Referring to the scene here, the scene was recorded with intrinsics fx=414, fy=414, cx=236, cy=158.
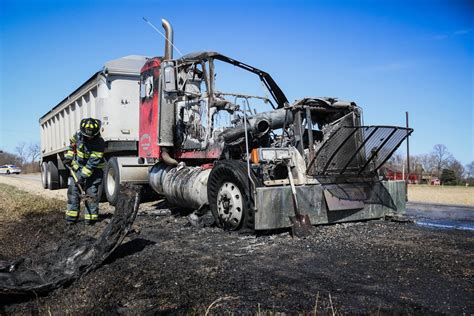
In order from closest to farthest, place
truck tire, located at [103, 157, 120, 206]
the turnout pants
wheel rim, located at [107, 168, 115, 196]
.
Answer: the turnout pants
truck tire, located at [103, 157, 120, 206]
wheel rim, located at [107, 168, 115, 196]

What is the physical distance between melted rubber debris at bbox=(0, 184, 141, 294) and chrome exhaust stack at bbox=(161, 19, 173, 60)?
3588 millimetres

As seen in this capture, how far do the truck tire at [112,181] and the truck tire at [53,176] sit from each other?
6.44 meters

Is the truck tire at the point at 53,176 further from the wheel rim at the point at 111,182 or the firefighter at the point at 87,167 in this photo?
the firefighter at the point at 87,167

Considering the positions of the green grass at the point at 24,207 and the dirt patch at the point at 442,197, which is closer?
the green grass at the point at 24,207

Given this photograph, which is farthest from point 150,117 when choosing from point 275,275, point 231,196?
point 275,275

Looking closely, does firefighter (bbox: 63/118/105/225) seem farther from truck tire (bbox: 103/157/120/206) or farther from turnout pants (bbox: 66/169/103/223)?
truck tire (bbox: 103/157/120/206)

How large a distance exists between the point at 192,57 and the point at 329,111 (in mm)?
2617

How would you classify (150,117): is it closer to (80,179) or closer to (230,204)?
(80,179)

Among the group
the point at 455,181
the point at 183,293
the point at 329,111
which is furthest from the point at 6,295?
the point at 455,181

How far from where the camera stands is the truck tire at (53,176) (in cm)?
1456

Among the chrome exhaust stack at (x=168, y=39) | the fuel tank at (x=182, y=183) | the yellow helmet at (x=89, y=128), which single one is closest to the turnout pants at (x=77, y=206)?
the yellow helmet at (x=89, y=128)

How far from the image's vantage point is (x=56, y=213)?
7.37m

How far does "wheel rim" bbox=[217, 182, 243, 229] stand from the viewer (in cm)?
530

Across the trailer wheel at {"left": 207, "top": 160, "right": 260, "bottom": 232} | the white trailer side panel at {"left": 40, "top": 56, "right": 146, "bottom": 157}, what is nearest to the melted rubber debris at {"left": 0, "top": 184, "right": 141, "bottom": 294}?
the trailer wheel at {"left": 207, "top": 160, "right": 260, "bottom": 232}
